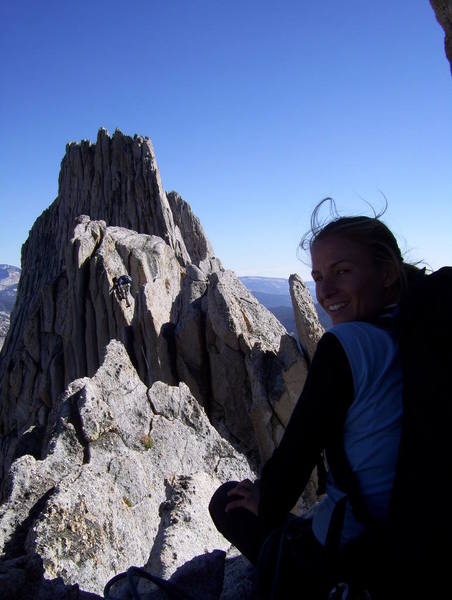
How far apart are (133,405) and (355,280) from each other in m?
7.45

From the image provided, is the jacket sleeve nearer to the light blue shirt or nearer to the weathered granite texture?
the light blue shirt

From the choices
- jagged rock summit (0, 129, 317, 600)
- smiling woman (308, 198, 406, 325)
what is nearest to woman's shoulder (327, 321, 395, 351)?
smiling woman (308, 198, 406, 325)

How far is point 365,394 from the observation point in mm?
2977

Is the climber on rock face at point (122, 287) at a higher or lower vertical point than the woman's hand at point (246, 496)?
higher

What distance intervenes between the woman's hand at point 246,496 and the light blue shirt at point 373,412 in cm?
107

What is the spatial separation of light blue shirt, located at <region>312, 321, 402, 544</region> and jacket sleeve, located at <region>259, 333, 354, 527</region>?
0.06 m

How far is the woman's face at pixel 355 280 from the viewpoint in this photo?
3.55 metres

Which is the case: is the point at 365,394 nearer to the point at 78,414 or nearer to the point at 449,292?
the point at 449,292

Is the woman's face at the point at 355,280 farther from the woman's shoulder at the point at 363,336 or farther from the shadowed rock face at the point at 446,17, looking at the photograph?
the shadowed rock face at the point at 446,17

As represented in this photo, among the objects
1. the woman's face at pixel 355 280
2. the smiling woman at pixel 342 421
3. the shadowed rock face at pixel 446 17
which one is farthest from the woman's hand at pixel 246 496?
the shadowed rock face at pixel 446 17

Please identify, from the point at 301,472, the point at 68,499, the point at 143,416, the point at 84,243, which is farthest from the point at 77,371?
the point at 301,472

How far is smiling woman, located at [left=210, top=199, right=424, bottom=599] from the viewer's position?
2.97 m

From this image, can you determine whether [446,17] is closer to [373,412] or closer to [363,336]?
[363,336]

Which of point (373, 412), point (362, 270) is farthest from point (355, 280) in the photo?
point (373, 412)
